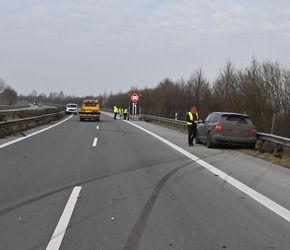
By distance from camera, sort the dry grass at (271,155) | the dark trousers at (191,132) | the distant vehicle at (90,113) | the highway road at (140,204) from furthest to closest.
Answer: the distant vehicle at (90,113), the dark trousers at (191,132), the dry grass at (271,155), the highway road at (140,204)

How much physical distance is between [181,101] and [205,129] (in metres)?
57.4

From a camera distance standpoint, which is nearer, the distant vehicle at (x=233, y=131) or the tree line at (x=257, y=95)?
the distant vehicle at (x=233, y=131)

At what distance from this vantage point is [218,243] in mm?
4945

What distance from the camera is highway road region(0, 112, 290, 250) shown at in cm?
503

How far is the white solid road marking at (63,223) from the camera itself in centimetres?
478

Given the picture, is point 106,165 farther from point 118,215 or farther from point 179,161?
point 118,215

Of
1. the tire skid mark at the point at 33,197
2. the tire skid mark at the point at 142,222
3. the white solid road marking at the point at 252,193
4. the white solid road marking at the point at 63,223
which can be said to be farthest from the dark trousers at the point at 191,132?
the white solid road marking at the point at 63,223

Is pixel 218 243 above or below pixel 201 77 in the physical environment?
below

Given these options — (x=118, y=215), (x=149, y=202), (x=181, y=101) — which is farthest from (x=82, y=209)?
(x=181, y=101)

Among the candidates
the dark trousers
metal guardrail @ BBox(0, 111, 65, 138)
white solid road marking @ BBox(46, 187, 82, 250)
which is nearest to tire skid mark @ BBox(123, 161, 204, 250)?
white solid road marking @ BBox(46, 187, 82, 250)

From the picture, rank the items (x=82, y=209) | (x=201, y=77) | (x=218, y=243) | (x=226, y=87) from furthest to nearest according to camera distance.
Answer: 1. (x=201, y=77)
2. (x=226, y=87)
3. (x=82, y=209)
4. (x=218, y=243)

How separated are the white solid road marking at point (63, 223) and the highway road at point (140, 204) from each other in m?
0.01

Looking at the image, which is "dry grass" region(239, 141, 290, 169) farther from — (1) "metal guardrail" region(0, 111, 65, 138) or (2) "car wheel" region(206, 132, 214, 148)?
(1) "metal guardrail" region(0, 111, 65, 138)

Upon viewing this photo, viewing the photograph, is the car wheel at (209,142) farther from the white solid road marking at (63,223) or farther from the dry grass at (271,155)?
the white solid road marking at (63,223)
